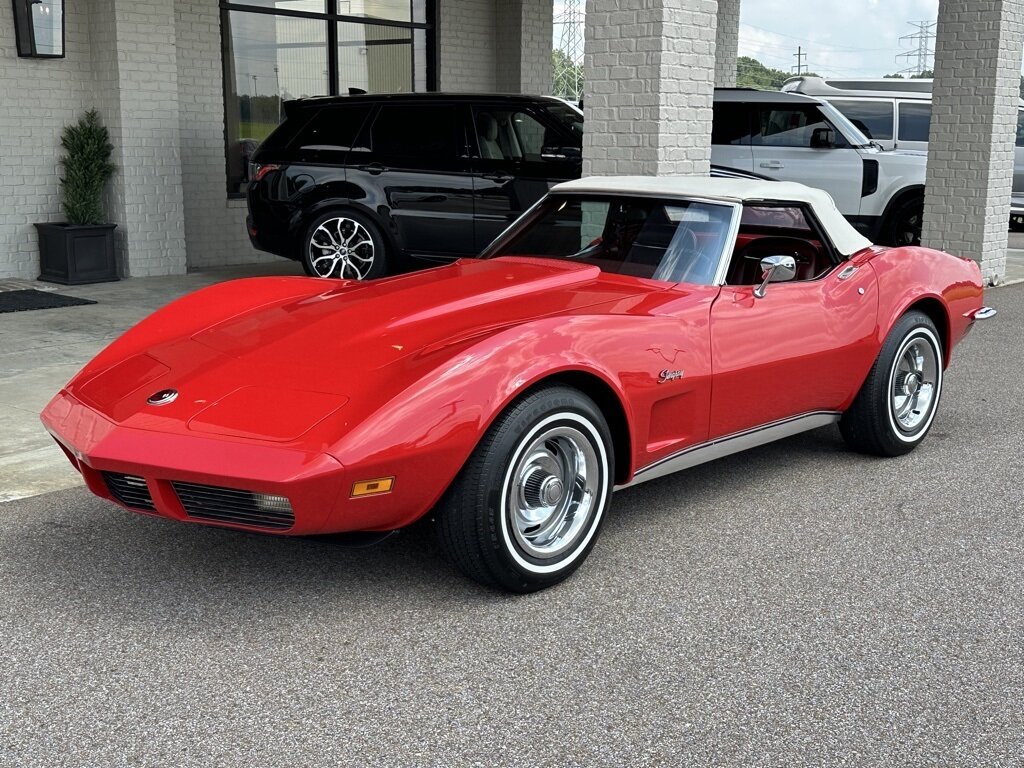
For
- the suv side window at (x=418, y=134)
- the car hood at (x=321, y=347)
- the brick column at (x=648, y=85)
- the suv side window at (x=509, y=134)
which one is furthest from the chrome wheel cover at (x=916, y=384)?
the suv side window at (x=418, y=134)

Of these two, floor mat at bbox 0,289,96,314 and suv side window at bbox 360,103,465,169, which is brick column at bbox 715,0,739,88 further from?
floor mat at bbox 0,289,96,314

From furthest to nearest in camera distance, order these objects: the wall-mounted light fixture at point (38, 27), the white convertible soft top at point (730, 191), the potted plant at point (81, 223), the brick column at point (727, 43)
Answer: the brick column at point (727, 43) < the potted plant at point (81, 223) < the wall-mounted light fixture at point (38, 27) < the white convertible soft top at point (730, 191)

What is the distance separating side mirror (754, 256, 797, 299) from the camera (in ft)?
14.4

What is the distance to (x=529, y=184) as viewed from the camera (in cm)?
906

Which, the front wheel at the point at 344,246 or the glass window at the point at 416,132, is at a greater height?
the glass window at the point at 416,132

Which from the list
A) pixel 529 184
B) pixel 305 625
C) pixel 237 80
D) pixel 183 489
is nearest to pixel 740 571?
pixel 305 625

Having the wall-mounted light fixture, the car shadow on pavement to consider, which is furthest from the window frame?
the car shadow on pavement

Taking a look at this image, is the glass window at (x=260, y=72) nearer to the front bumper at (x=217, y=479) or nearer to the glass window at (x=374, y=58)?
the glass window at (x=374, y=58)

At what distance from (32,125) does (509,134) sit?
14.3 feet

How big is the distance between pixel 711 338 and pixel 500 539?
1.23 metres

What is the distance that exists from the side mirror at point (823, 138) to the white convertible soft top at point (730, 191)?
22.5 ft

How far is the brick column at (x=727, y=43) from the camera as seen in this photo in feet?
50.7

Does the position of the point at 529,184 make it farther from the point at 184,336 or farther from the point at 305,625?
the point at 305,625

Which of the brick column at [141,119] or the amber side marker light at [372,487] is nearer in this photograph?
the amber side marker light at [372,487]
